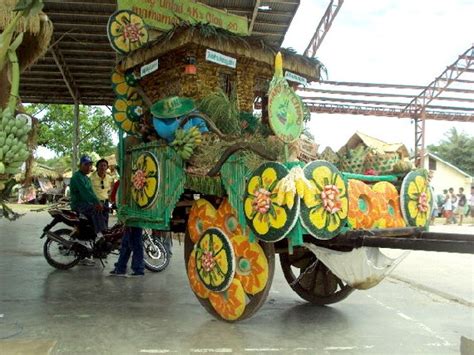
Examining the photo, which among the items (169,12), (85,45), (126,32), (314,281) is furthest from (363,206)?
(85,45)

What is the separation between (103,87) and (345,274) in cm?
1355

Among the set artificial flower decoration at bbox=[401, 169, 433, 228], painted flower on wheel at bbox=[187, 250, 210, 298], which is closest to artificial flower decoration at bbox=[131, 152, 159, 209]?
painted flower on wheel at bbox=[187, 250, 210, 298]

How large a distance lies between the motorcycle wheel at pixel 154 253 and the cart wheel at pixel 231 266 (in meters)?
2.92

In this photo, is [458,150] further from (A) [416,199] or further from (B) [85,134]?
(A) [416,199]

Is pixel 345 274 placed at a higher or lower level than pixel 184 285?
higher

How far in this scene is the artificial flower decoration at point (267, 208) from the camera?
3.91 m

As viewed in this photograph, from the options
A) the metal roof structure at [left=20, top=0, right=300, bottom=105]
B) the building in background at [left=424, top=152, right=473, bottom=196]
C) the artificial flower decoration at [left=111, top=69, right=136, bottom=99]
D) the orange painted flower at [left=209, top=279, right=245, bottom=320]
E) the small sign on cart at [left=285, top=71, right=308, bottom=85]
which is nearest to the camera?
the orange painted flower at [left=209, top=279, right=245, bottom=320]

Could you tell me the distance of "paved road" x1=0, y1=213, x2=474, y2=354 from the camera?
13.9 feet

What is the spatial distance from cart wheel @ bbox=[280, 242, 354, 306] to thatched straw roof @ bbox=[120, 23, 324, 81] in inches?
86.0

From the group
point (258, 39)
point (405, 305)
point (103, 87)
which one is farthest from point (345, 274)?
point (103, 87)

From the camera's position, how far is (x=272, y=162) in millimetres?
4066

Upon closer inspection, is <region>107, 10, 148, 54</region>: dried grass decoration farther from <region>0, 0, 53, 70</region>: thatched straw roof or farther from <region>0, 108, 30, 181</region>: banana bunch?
<region>0, 108, 30, 181</region>: banana bunch

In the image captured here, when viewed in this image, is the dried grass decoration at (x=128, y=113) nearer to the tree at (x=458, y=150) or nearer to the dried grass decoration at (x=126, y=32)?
the dried grass decoration at (x=126, y=32)

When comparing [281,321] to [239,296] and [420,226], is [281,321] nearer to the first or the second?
[239,296]
